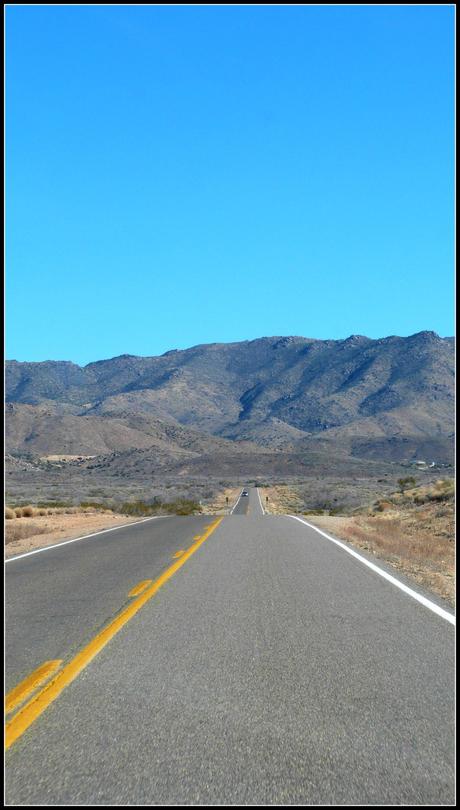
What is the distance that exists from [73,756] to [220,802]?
113 cm

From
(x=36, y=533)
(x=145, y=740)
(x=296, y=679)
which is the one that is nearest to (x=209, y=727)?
(x=145, y=740)

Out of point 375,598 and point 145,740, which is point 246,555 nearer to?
point 375,598

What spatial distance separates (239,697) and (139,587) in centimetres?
577

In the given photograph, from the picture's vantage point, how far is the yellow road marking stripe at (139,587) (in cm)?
1137

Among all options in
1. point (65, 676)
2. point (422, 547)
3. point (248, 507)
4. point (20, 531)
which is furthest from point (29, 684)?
point (248, 507)

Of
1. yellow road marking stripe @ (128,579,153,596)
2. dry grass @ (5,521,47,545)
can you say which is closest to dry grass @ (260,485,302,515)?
dry grass @ (5,521,47,545)

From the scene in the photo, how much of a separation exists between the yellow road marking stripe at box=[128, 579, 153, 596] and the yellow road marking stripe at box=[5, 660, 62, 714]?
12.9ft

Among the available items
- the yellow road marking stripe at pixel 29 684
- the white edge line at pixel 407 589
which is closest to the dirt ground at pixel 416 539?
the white edge line at pixel 407 589

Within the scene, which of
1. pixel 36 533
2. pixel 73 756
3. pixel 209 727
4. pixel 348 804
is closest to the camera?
pixel 348 804

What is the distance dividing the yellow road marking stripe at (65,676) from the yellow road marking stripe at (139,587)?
0.13 m

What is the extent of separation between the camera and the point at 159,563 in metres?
15.1

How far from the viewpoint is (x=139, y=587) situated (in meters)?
11.9

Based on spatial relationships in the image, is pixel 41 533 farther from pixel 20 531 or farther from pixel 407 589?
pixel 407 589

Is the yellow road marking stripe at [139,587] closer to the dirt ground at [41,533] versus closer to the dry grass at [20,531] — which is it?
the dirt ground at [41,533]
